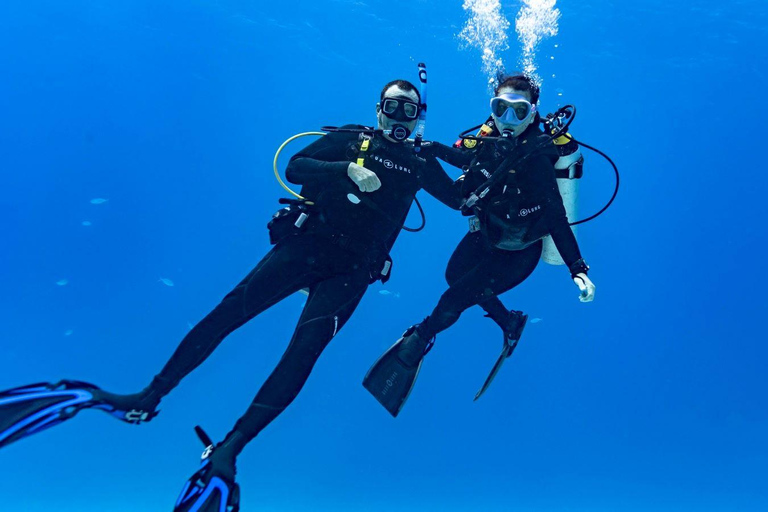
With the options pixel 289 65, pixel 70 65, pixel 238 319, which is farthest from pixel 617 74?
pixel 70 65

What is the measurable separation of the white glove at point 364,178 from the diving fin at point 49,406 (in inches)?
118

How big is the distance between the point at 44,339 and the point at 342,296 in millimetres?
29340

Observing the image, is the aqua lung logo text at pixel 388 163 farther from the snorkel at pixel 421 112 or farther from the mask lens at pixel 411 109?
the mask lens at pixel 411 109

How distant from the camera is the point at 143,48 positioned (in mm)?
26391

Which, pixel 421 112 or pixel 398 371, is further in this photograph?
pixel 398 371

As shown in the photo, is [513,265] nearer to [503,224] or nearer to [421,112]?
[503,224]

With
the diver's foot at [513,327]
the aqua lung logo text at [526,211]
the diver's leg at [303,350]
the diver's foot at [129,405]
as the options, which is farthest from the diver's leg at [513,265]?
the diver's foot at [129,405]

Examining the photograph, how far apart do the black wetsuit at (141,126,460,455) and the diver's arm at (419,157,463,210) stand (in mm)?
12

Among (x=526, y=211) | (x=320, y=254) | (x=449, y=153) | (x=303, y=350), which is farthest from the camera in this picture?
(x=449, y=153)

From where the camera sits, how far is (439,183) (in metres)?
6.13

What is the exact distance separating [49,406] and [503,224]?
491 cm

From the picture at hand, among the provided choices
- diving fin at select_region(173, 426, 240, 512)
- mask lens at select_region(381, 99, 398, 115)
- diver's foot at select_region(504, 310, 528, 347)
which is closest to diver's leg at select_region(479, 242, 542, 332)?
diver's foot at select_region(504, 310, 528, 347)

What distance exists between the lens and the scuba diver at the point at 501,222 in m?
5.58

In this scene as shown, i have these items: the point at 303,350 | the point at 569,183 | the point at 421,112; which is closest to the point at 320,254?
the point at 303,350
